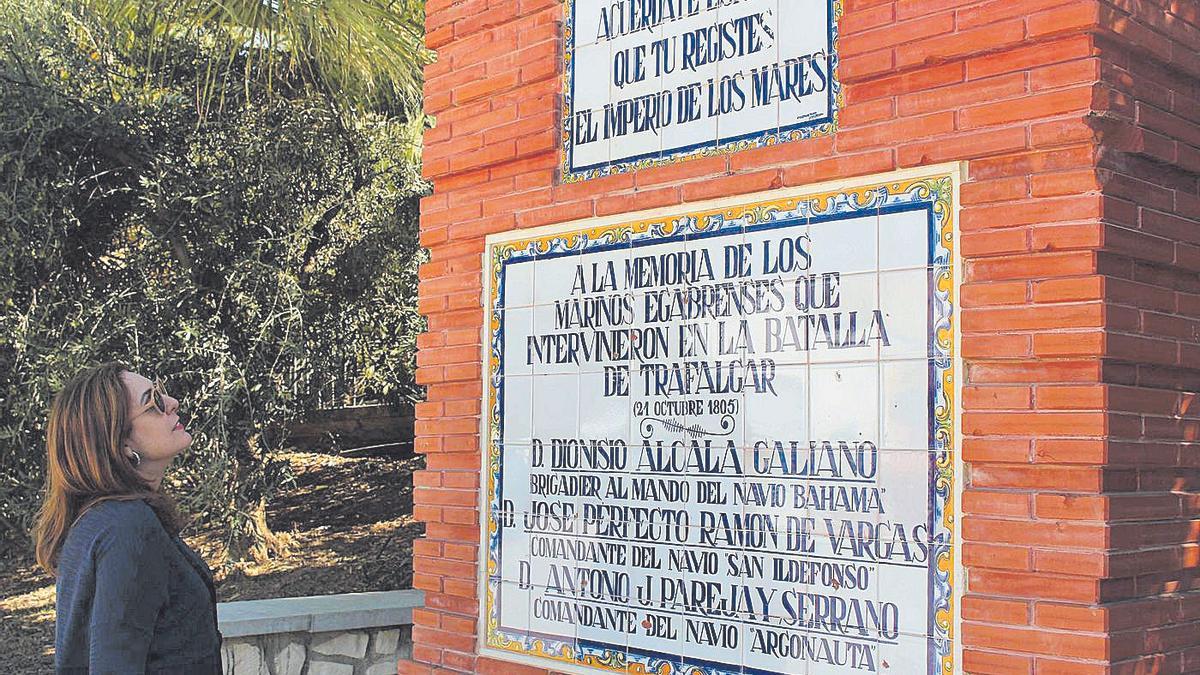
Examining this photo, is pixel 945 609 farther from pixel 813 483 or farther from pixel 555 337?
pixel 555 337

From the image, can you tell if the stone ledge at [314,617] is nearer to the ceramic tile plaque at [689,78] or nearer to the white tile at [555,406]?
the white tile at [555,406]

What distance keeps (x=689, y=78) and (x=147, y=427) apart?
221cm

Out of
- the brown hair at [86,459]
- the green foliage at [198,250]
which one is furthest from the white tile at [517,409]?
the green foliage at [198,250]

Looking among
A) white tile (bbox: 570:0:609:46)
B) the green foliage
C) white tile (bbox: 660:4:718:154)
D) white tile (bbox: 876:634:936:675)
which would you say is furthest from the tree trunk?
white tile (bbox: 876:634:936:675)

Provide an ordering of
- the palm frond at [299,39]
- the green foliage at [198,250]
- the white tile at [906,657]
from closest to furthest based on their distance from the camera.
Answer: the white tile at [906,657], the palm frond at [299,39], the green foliage at [198,250]

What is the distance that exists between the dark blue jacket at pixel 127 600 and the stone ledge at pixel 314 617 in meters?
3.68

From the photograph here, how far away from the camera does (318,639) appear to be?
6.95 m

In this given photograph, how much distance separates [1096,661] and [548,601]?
209 cm

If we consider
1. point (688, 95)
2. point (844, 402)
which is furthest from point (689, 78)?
point (844, 402)

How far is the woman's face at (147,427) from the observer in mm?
3309

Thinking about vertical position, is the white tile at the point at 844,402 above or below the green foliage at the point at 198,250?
below

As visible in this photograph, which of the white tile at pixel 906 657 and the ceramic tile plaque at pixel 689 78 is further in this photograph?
the ceramic tile plaque at pixel 689 78

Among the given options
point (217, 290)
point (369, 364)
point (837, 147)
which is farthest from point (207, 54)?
point (837, 147)

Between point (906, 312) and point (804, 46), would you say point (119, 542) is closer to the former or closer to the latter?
point (906, 312)
